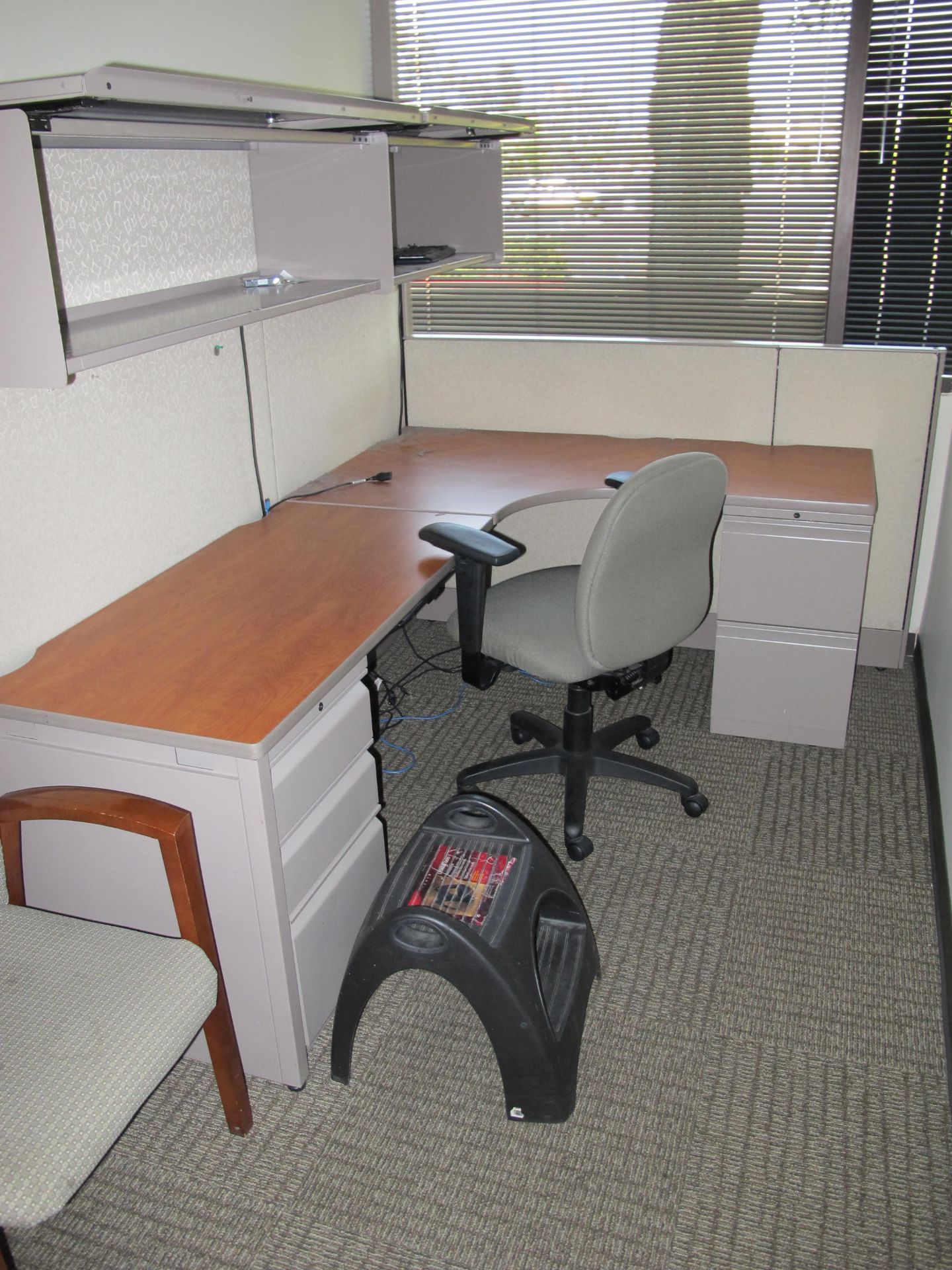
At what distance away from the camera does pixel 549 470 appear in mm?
2828

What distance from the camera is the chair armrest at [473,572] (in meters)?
2.11

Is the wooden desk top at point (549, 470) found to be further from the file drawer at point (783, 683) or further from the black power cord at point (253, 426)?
the file drawer at point (783, 683)

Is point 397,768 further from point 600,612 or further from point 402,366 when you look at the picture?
point 402,366

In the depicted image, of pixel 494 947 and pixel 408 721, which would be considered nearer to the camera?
pixel 494 947

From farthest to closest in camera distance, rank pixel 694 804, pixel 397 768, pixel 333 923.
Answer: pixel 397 768
pixel 694 804
pixel 333 923

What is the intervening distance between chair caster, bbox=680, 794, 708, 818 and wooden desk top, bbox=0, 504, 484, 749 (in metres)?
0.87

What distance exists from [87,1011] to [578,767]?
1378mm

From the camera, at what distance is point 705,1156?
166 centimetres

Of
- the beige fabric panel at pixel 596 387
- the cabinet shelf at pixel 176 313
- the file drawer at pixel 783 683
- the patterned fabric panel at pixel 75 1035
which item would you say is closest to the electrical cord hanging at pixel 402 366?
the beige fabric panel at pixel 596 387

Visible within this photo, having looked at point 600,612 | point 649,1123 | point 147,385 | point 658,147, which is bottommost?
point 649,1123

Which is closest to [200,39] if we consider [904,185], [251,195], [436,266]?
[251,195]

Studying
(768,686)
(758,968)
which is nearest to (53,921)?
(758,968)

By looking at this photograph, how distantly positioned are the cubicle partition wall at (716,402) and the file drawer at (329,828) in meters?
1.69

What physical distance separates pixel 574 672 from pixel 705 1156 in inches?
38.9
